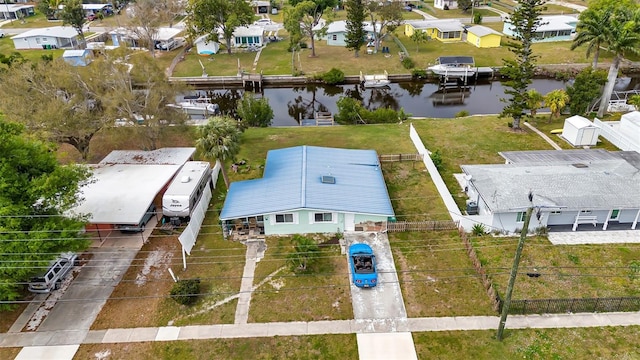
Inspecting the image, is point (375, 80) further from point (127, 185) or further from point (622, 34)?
point (127, 185)

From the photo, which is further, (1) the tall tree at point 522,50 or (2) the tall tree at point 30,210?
(1) the tall tree at point 522,50

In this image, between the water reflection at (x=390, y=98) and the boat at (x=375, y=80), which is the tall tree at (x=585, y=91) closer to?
the water reflection at (x=390, y=98)

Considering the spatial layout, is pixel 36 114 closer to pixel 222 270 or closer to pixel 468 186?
pixel 222 270

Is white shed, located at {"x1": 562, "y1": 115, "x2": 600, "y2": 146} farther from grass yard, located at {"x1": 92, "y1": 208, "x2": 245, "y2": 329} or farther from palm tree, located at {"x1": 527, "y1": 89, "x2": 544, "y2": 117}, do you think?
grass yard, located at {"x1": 92, "y1": 208, "x2": 245, "y2": 329}

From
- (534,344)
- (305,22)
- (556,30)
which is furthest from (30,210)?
(556,30)

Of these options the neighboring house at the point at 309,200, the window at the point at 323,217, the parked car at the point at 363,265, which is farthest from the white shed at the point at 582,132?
the window at the point at 323,217

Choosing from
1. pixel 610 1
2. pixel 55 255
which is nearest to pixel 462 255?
pixel 55 255
